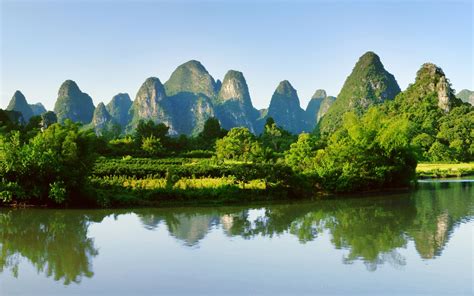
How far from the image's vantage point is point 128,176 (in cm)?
1944

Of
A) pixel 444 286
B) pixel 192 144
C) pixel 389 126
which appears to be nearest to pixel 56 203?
pixel 444 286

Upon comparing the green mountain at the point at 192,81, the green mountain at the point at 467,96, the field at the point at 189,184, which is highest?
the green mountain at the point at 192,81

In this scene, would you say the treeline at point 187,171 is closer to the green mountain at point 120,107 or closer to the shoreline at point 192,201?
the shoreline at point 192,201

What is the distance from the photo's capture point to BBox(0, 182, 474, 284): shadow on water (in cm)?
923

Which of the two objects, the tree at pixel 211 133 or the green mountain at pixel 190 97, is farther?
the green mountain at pixel 190 97

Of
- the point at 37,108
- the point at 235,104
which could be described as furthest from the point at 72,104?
the point at 235,104

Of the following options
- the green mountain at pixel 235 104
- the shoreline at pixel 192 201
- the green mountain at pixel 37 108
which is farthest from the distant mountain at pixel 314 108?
the shoreline at pixel 192 201

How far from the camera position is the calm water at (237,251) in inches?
291

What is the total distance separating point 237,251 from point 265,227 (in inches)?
120

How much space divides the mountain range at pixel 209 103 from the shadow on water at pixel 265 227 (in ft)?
177

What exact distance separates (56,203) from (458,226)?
42.1ft

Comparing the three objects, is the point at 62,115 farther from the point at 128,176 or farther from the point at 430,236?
the point at 430,236

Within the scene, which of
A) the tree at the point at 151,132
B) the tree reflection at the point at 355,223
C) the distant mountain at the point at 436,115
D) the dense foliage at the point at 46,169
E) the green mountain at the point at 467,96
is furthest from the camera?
the green mountain at the point at 467,96

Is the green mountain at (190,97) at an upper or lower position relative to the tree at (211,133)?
upper
